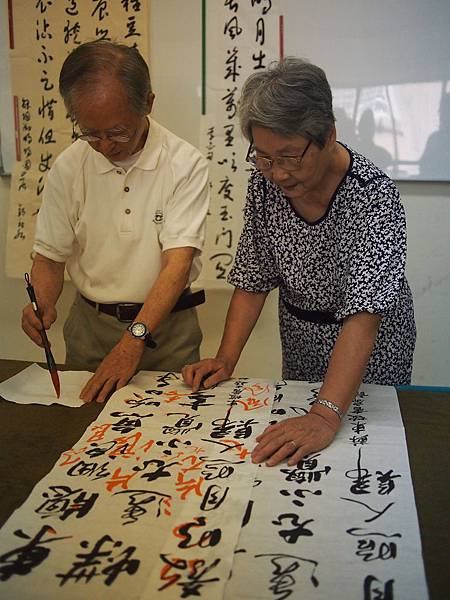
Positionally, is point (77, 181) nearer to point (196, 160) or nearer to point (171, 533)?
point (196, 160)

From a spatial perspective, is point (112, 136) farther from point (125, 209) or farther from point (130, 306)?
point (130, 306)

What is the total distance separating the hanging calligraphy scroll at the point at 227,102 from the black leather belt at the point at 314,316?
1.04 m

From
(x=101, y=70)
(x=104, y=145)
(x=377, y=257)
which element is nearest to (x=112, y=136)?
(x=104, y=145)

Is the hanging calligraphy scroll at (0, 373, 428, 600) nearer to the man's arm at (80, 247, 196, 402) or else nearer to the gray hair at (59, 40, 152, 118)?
the man's arm at (80, 247, 196, 402)

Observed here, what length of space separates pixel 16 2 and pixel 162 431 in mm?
2036

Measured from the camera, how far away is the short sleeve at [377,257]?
1336 millimetres

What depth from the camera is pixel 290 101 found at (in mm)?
1220

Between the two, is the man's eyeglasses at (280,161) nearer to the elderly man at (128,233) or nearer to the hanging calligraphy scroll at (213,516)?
the elderly man at (128,233)

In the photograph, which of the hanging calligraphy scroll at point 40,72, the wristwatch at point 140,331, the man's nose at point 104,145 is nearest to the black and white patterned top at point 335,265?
the wristwatch at point 140,331

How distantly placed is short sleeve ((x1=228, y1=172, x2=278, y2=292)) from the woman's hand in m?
0.44

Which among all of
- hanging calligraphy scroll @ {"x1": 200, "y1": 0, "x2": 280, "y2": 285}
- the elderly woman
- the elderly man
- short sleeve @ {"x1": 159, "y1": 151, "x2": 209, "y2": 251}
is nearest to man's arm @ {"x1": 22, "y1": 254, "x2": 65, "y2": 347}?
the elderly man

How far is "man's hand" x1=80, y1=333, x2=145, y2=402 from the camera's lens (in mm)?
1499

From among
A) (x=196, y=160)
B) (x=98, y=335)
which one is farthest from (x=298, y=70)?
(x=98, y=335)

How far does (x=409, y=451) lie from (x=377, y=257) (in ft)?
1.29
